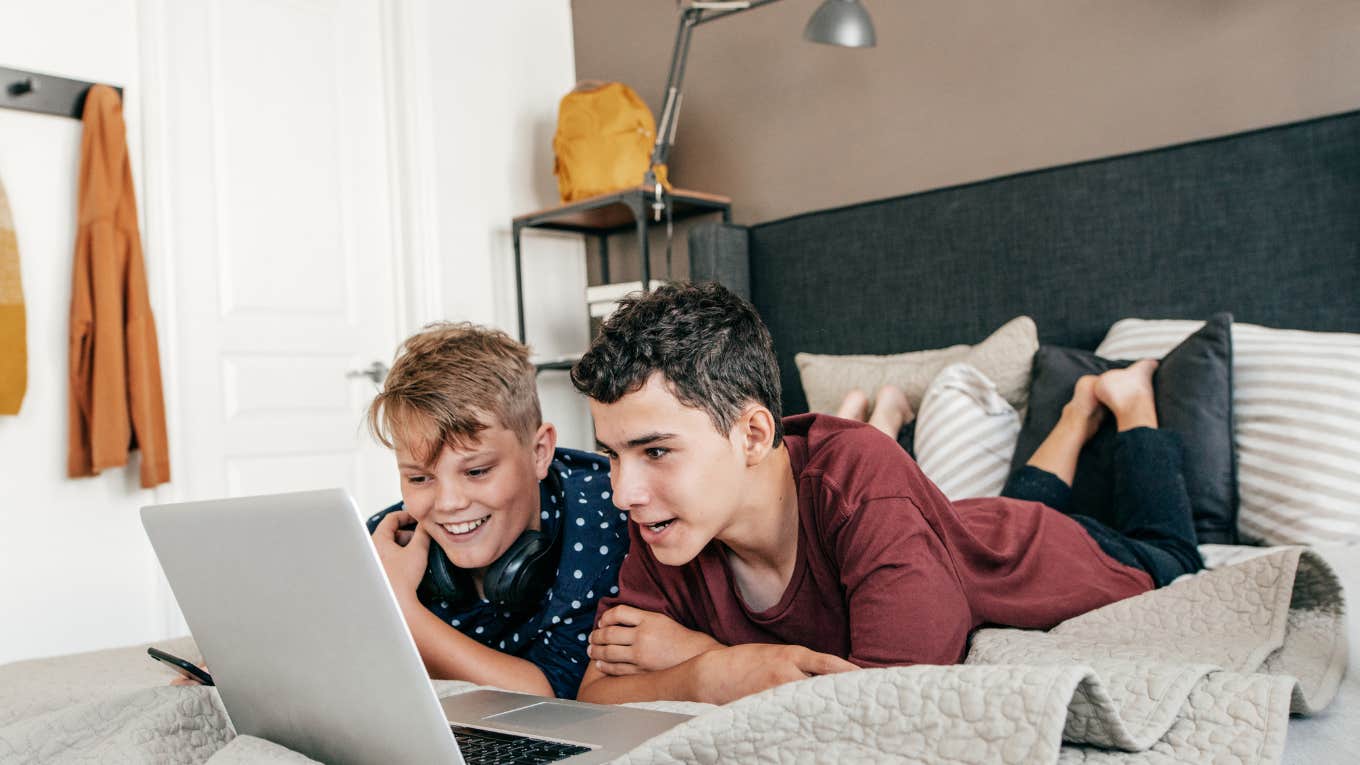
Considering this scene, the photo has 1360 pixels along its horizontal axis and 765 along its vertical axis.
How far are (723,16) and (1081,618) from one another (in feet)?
7.29

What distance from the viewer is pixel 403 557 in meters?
1.32

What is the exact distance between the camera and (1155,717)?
2.25 ft

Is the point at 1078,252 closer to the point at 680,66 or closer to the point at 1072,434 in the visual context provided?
the point at 1072,434

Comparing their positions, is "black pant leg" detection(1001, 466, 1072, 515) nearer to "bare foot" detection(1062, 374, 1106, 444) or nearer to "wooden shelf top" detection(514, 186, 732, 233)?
"bare foot" detection(1062, 374, 1106, 444)

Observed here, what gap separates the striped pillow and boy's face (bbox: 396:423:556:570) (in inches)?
45.5

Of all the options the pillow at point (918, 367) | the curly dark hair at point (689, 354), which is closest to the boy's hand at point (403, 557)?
the curly dark hair at point (689, 354)

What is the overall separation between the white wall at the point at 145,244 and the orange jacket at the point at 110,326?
3.6 inches

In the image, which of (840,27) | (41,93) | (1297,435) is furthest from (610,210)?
(1297,435)

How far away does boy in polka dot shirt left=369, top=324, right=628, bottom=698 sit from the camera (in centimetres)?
126

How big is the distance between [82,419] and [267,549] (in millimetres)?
2184

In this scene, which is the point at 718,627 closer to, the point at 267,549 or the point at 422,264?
the point at 267,549

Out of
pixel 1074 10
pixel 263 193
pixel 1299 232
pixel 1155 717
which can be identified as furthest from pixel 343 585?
pixel 263 193

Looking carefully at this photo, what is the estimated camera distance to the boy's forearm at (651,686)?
3.35 ft

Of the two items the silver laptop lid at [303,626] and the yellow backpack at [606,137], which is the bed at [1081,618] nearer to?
the silver laptop lid at [303,626]
